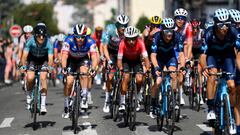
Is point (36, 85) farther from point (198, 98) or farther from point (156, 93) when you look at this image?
point (198, 98)

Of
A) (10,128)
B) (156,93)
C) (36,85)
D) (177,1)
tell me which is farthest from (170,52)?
(177,1)

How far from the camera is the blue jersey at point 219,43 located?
968 centimetres

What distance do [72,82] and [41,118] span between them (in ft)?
8.27

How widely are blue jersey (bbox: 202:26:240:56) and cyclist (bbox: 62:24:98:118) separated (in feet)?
8.65

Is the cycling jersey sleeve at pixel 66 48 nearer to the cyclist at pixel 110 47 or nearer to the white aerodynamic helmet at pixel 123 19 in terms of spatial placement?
the white aerodynamic helmet at pixel 123 19

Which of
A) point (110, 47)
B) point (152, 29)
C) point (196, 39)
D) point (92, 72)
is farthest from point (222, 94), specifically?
point (196, 39)

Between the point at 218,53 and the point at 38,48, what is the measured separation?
4.21 meters

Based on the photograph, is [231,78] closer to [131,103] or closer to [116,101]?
[131,103]

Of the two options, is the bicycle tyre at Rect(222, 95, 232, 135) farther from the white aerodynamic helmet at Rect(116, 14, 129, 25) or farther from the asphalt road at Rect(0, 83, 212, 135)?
the white aerodynamic helmet at Rect(116, 14, 129, 25)

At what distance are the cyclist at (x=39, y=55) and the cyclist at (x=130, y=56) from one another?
1403 mm

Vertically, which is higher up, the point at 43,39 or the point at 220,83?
the point at 43,39

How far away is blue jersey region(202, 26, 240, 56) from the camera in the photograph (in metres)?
9.68

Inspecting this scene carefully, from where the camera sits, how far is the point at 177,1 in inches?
3059

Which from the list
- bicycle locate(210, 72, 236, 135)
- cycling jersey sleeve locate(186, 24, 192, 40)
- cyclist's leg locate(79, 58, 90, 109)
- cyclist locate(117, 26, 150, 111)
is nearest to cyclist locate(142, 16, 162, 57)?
cycling jersey sleeve locate(186, 24, 192, 40)
